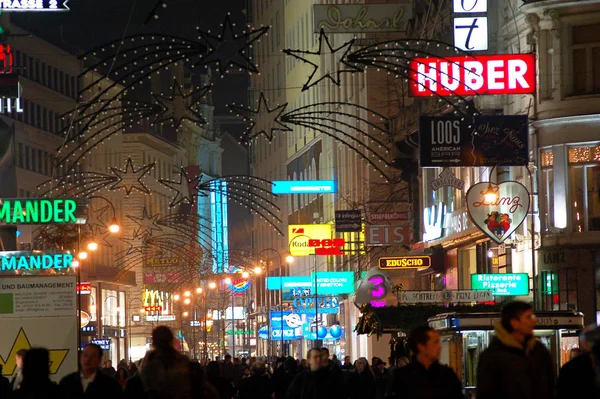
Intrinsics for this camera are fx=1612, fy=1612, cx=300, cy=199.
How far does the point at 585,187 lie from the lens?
3981 centimetres

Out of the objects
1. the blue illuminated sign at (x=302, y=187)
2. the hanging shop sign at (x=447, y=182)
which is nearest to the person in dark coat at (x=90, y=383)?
the hanging shop sign at (x=447, y=182)

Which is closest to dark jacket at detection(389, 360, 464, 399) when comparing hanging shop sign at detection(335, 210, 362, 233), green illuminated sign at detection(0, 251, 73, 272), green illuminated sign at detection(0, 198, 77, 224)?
green illuminated sign at detection(0, 251, 73, 272)

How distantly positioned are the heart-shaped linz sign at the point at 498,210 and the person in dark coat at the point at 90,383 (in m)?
24.5

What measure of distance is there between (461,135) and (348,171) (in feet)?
128

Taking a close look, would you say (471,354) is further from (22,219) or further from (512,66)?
(512,66)

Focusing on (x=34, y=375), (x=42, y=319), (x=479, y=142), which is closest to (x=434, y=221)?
(x=479, y=142)

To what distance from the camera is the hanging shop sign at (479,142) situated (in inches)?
1441

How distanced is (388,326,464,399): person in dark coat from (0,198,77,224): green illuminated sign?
43.1 ft

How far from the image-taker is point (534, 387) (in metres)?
11.6

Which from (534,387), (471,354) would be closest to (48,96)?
(471,354)

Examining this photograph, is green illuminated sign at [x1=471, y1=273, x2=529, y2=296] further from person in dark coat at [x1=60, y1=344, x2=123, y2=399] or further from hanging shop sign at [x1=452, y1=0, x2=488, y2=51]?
person in dark coat at [x1=60, y1=344, x2=123, y2=399]

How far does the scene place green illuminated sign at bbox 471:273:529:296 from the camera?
39500 mm

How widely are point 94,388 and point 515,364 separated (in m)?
3.47

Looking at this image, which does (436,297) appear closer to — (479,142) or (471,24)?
(479,142)
